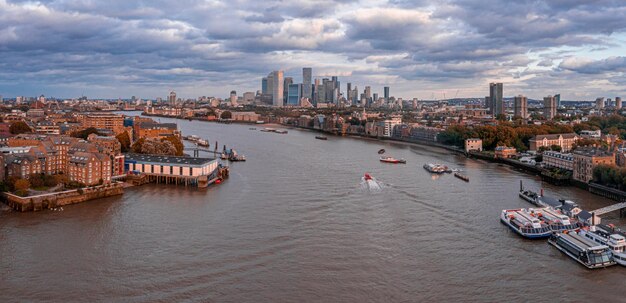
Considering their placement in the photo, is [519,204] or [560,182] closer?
[519,204]

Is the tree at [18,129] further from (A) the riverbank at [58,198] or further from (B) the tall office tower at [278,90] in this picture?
(B) the tall office tower at [278,90]

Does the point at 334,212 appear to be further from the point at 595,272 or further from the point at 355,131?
the point at 355,131

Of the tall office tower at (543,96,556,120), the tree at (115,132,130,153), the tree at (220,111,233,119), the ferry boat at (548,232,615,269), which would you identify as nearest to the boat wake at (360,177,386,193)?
the ferry boat at (548,232,615,269)

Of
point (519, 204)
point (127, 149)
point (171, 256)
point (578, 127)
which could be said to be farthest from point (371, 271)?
point (578, 127)

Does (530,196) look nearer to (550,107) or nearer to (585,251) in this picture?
(585,251)

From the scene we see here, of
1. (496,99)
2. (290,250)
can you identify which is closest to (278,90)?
(496,99)

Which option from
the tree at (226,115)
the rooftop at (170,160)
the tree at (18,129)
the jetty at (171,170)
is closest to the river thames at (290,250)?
the jetty at (171,170)

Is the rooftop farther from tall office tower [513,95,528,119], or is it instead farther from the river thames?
tall office tower [513,95,528,119]
